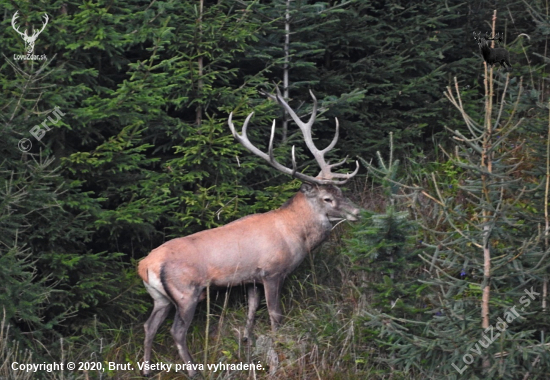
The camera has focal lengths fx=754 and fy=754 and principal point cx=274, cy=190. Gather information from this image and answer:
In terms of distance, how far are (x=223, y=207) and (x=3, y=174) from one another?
80.8 inches

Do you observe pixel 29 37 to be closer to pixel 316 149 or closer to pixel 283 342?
pixel 316 149

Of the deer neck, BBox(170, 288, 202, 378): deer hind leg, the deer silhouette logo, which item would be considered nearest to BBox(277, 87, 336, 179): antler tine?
the deer neck

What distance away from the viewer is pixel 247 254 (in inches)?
270

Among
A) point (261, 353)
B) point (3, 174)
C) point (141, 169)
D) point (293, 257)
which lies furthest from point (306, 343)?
point (3, 174)

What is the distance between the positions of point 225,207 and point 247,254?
0.66m

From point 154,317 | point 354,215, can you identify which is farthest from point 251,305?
point 354,215

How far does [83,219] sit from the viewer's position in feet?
22.2

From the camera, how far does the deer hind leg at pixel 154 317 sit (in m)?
6.71

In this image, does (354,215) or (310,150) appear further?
(310,150)

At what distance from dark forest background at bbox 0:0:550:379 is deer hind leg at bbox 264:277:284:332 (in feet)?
0.47

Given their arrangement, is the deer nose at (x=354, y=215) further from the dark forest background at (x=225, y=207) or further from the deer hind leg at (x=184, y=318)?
the deer hind leg at (x=184, y=318)

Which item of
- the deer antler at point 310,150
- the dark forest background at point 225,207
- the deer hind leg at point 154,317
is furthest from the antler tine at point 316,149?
the deer hind leg at point 154,317

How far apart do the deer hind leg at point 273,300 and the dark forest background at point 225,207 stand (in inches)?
5.6

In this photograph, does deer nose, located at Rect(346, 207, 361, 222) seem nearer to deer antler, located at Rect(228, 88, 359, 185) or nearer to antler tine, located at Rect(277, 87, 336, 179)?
deer antler, located at Rect(228, 88, 359, 185)
